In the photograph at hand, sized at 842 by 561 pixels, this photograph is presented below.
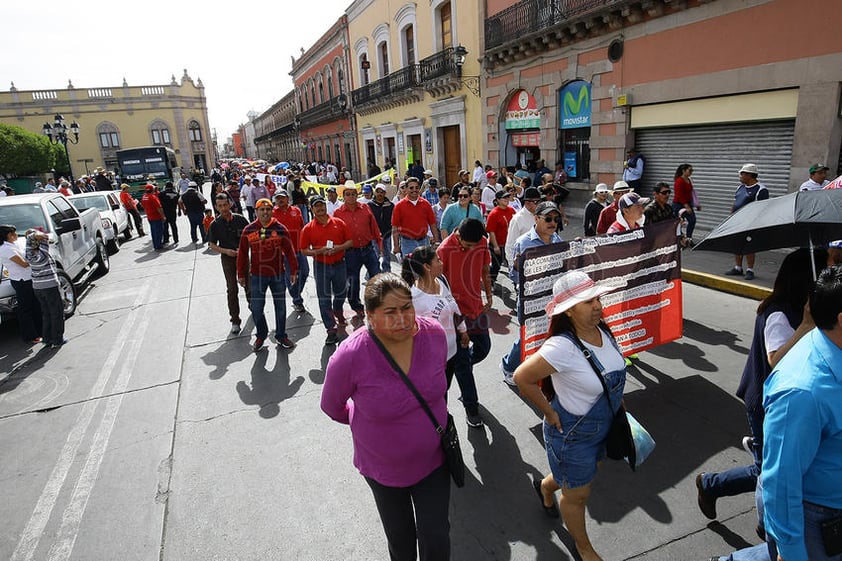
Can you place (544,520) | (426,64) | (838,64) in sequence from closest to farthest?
(544,520)
(838,64)
(426,64)

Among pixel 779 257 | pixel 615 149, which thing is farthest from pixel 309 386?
pixel 615 149

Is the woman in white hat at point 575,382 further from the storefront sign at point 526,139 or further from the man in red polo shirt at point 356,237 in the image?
the storefront sign at point 526,139

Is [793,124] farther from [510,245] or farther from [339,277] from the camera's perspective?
[339,277]

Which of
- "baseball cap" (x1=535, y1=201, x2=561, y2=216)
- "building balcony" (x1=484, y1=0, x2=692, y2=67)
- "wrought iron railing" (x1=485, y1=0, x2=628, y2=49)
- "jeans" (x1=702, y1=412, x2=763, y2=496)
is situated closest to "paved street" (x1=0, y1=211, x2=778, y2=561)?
"jeans" (x1=702, y1=412, x2=763, y2=496)

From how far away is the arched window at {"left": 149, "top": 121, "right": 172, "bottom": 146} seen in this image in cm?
5878

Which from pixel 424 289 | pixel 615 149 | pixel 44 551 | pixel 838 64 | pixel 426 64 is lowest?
pixel 44 551

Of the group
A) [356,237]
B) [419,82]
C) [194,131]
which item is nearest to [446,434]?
[356,237]

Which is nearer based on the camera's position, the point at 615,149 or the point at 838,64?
the point at 838,64

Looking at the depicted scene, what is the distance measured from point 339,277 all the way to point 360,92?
2518 centimetres

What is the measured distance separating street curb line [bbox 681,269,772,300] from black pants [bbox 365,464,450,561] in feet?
21.9

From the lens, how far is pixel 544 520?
323cm

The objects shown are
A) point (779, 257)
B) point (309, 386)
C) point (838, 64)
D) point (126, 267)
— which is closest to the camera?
point (309, 386)

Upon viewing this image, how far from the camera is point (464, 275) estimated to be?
4445 millimetres

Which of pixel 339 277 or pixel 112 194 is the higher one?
pixel 112 194
